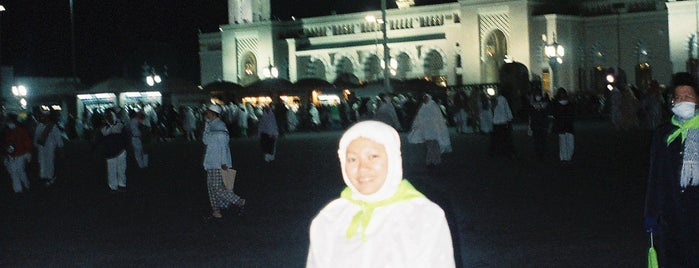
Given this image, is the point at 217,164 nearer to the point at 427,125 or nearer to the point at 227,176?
the point at 227,176

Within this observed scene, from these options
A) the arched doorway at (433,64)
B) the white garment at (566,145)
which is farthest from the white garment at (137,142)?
the arched doorway at (433,64)

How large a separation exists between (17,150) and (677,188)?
14.7 meters

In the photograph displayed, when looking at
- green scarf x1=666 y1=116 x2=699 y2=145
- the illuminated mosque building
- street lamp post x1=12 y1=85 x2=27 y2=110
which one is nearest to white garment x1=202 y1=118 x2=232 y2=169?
green scarf x1=666 y1=116 x2=699 y2=145

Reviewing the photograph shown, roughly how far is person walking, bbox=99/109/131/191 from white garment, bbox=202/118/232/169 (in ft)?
18.4

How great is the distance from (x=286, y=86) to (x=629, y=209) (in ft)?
127

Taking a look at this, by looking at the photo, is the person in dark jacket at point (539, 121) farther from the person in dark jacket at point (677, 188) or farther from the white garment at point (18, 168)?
the person in dark jacket at point (677, 188)

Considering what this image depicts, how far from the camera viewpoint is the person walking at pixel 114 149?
18.4 metres

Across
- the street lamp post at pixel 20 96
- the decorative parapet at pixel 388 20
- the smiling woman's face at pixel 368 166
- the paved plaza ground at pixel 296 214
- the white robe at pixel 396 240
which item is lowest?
the paved plaza ground at pixel 296 214

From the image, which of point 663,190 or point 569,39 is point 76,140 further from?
point 663,190

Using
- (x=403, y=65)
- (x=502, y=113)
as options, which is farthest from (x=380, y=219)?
(x=403, y=65)

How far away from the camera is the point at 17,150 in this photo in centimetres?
1922

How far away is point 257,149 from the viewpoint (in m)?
33.4

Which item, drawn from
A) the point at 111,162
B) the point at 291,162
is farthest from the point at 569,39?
the point at 111,162

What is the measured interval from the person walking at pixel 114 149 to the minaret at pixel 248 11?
2621 inches
